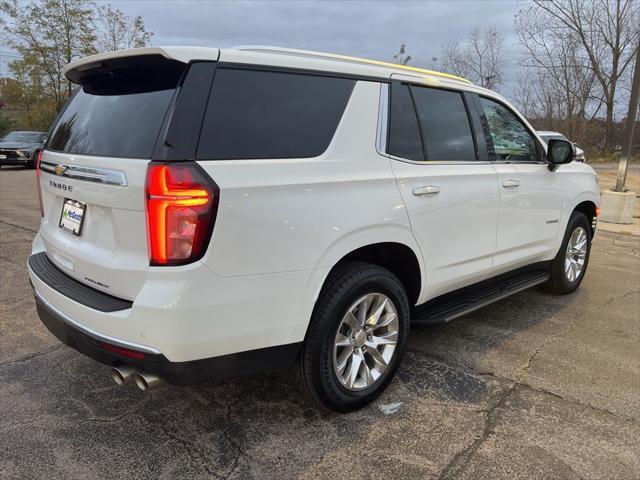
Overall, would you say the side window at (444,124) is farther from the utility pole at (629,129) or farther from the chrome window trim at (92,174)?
the utility pole at (629,129)

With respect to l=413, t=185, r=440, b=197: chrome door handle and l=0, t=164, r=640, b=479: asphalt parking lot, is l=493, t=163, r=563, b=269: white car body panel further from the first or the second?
l=413, t=185, r=440, b=197: chrome door handle

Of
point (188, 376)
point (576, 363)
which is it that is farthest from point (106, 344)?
point (576, 363)

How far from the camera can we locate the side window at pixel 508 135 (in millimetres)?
3881

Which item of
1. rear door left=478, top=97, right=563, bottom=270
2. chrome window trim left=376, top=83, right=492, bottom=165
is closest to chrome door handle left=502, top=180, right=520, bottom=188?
rear door left=478, top=97, right=563, bottom=270

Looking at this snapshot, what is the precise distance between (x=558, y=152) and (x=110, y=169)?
3.56 meters

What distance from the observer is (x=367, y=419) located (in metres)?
2.87

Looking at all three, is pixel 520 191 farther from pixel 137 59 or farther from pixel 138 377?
pixel 138 377

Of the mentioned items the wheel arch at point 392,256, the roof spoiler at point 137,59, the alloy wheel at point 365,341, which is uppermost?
the roof spoiler at point 137,59

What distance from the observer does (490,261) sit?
12.4 feet

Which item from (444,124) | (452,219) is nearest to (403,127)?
(444,124)

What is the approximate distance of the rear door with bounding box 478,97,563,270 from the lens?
3840 mm

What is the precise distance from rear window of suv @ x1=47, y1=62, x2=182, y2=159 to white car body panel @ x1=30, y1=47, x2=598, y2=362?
0.29ft

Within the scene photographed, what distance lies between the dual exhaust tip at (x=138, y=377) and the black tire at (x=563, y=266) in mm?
3847

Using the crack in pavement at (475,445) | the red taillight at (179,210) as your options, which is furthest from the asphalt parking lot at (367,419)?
the red taillight at (179,210)
